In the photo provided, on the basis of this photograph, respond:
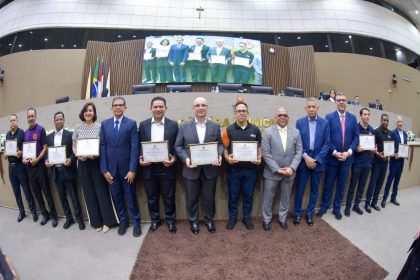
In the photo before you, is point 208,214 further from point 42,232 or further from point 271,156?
point 42,232

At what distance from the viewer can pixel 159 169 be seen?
243 centimetres

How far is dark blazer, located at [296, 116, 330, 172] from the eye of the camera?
103 inches

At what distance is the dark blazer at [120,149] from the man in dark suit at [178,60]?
5.45m

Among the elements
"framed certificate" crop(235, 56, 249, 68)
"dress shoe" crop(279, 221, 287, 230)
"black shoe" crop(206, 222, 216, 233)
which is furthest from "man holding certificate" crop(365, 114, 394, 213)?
"framed certificate" crop(235, 56, 249, 68)

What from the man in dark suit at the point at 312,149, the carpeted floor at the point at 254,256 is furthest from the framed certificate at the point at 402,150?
the carpeted floor at the point at 254,256

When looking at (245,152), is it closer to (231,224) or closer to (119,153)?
(231,224)

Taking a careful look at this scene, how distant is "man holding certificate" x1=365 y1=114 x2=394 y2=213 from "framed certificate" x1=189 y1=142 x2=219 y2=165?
230cm

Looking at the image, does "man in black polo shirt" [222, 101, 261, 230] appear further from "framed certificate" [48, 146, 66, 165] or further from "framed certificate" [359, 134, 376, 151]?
"framed certificate" [48, 146, 66, 165]

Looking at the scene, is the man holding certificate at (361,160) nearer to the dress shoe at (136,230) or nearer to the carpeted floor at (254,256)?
the carpeted floor at (254,256)

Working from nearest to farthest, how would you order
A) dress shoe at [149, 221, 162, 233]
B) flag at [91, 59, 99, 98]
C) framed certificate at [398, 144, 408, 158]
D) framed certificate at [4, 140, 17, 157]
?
dress shoe at [149, 221, 162, 233]
framed certificate at [4, 140, 17, 157]
framed certificate at [398, 144, 408, 158]
flag at [91, 59, 99, 98]

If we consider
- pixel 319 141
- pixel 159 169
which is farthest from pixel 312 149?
pixel 159 169

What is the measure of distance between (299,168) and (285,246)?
871 millimetres

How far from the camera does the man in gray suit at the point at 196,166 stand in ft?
7.88

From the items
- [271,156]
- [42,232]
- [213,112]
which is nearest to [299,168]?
[271,156]
